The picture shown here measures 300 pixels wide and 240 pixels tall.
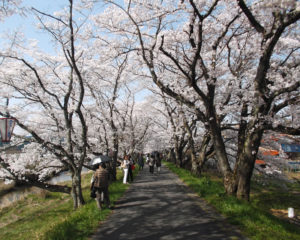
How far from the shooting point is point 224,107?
38.6ft

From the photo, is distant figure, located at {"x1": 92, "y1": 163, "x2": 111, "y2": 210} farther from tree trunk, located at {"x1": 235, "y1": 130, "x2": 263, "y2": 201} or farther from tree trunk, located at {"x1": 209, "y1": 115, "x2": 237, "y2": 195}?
tree trunk, located at {"x1": 235, "y1": 130, "x2": 263, "y2": 201}

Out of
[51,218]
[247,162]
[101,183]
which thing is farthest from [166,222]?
[51,218]

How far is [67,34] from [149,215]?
7155mm

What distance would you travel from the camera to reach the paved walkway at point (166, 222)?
4.97 meters

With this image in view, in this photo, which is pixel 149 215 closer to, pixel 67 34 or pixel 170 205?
pixel 170 205

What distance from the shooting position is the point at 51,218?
11.9 metres

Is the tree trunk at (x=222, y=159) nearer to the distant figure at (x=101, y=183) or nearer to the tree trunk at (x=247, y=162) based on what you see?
the tree trunk at (x=247, y=162)

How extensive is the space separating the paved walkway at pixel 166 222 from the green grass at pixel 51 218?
0.44 m

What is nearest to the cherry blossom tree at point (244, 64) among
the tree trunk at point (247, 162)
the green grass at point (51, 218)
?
the tree trunk at point (247, 162)

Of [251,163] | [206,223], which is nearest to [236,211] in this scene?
[206,223]

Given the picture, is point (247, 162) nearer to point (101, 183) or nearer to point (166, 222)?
point (166, 222)

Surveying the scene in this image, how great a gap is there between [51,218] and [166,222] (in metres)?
8.41

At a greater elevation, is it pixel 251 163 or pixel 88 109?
pixel 88 109

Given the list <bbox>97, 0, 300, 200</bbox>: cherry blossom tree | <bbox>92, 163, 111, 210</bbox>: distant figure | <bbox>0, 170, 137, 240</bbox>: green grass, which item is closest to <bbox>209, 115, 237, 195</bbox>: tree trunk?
<bbox>97, 0, 300, 200</bbox>: cherry blossom tree
